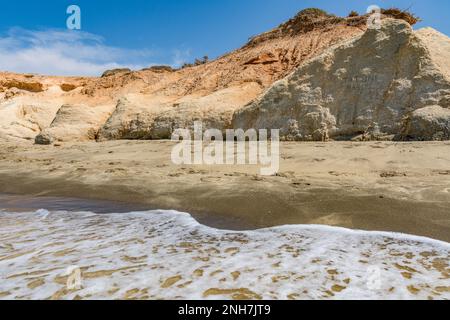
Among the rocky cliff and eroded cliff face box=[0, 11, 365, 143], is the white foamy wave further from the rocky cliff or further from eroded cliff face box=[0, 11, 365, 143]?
eroded cliff face box=[0, 11, 365, 143]

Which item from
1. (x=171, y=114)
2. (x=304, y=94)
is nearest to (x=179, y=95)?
(x=171, y=114)

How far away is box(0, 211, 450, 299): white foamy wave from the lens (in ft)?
Answer: 7.23

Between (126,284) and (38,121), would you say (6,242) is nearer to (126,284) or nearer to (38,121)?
(126,284)

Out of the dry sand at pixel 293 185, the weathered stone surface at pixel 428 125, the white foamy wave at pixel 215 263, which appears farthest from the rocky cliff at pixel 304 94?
the white foamy wave at pixel 215 263

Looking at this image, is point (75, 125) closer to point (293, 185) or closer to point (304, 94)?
point (304, 94)

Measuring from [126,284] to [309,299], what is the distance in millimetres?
1127

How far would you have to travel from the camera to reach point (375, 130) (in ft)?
25.5

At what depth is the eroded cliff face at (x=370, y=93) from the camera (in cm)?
743

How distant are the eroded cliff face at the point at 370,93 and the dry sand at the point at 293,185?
0.79 m

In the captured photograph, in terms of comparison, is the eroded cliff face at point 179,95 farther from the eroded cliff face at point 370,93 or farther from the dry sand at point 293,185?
the dry sand at point 293,185

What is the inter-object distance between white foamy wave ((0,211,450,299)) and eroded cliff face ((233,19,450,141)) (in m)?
5.00

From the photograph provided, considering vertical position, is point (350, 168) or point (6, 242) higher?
point (350, 168)

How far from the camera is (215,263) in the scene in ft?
8.70
